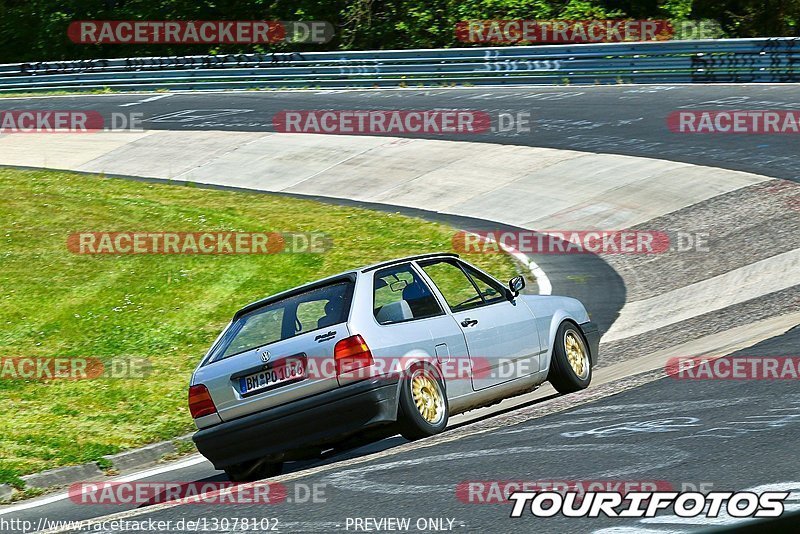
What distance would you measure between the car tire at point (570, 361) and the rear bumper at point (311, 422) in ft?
7.17

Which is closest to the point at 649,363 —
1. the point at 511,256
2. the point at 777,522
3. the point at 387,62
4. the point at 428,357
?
the point at 428,357

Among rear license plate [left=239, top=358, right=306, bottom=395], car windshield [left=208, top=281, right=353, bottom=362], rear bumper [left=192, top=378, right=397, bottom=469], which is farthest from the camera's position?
car windshield [left=208, top=281, right=353, bottom=362]

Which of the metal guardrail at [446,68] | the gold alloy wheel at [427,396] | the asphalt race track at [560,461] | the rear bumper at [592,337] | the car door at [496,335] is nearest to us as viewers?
the asphalt race track at [560,461]

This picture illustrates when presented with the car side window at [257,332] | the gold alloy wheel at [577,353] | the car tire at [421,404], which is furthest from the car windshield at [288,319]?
the gold alloy wheel at [577,353]

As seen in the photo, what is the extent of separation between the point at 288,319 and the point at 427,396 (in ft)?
3.81

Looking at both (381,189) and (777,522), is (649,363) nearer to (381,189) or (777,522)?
(777,522)

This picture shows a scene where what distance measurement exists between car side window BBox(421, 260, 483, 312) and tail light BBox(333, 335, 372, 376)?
1.30 m

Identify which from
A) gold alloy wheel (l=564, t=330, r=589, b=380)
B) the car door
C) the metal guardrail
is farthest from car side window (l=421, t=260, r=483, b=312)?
the metal guardrail

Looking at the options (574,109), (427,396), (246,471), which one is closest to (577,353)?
(427,396)

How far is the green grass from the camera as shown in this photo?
1076 centimetres

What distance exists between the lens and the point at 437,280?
621 inches

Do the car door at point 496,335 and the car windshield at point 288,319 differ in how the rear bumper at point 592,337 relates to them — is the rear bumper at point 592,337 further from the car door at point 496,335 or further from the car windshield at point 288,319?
the car windshield at point 288,319

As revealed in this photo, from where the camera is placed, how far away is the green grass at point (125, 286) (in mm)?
10758

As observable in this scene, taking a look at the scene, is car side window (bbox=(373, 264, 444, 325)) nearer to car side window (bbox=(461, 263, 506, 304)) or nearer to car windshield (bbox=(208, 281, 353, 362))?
car windshield (bbox=(208, 281, 353, 362))
